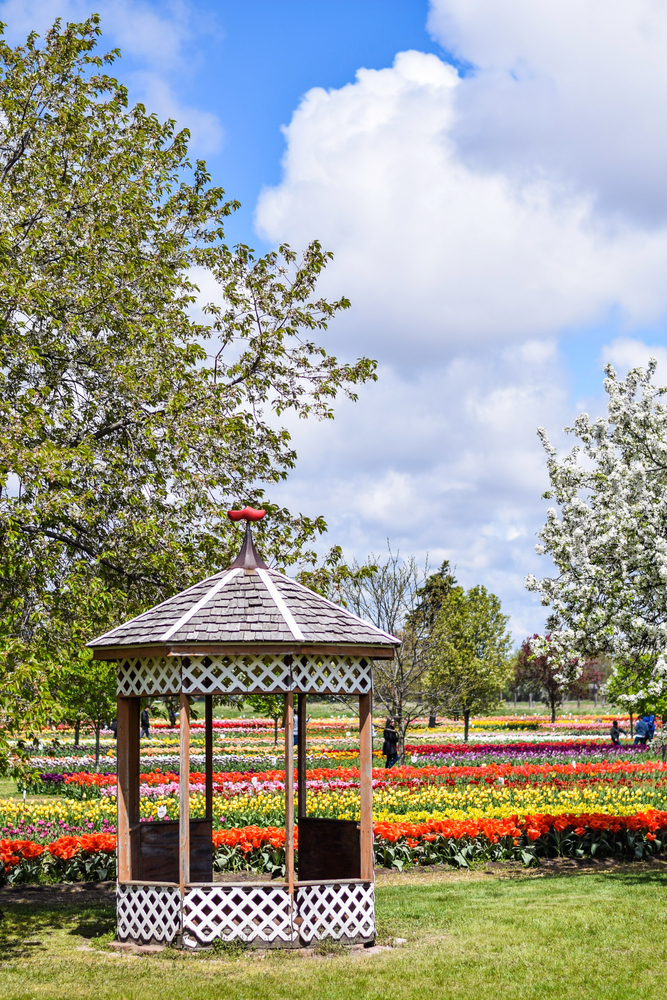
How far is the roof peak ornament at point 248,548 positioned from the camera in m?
11.3

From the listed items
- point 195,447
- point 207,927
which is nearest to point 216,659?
point 207,927

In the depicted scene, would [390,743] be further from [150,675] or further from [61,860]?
[150,675]

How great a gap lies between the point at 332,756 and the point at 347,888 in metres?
19.0

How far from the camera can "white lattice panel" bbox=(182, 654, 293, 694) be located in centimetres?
1012

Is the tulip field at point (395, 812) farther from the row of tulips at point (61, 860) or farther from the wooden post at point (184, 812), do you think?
the wooden post at point (184, 812)

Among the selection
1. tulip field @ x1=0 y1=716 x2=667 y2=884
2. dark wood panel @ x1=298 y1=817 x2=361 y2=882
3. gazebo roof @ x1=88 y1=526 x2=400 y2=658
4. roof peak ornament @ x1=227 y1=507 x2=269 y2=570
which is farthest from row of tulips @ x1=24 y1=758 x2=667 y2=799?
gazebo roof @ x1=88 y1=526 x2=400 y2=658

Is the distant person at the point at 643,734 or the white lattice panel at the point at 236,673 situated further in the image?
the distant person at the point at 643,734

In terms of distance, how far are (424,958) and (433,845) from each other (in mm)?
5390

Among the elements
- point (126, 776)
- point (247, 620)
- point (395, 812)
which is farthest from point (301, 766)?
point (395, 812)

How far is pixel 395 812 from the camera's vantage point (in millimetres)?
17406

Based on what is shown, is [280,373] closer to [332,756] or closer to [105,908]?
[105,908]

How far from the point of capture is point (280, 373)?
49.0 ft

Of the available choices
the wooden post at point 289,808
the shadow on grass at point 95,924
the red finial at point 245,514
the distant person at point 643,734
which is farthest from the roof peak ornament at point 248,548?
the distant person at point 643,734

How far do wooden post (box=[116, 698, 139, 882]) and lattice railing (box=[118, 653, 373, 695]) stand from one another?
631 millimetres
